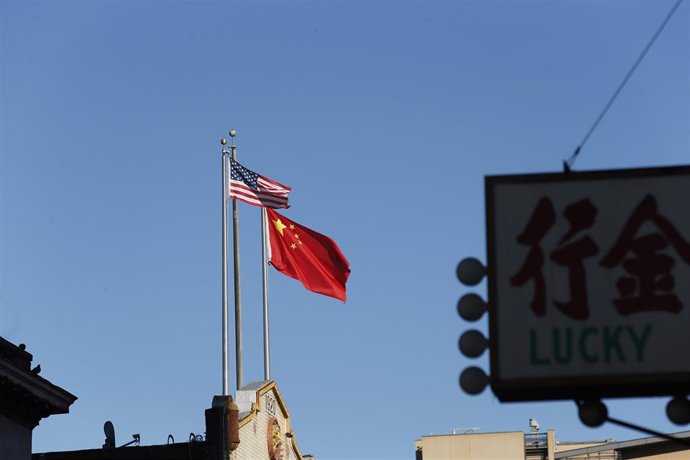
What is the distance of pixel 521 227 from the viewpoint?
1773cm

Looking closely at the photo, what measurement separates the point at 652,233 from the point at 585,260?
2.78 ft

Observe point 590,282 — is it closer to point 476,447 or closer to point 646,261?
point 646,261

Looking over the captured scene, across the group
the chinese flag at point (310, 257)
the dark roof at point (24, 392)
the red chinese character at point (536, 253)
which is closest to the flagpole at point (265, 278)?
the chinese flag at point (310, 257)

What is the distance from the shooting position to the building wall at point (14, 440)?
33.8 m

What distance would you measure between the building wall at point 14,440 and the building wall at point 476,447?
36.7m

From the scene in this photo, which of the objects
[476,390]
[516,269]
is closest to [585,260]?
[516,269]

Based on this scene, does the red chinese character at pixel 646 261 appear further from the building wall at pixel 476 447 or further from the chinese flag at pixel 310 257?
the building wall at pixel 476 447

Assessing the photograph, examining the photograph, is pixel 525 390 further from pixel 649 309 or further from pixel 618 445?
pixel 618 445

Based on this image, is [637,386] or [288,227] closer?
[637,386]

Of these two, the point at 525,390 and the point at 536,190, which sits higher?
the point at 536,190

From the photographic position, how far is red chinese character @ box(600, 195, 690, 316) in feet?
56.5

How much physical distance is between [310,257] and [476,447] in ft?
92.9

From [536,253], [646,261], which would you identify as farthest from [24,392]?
[646,261]

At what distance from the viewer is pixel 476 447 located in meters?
69.5
